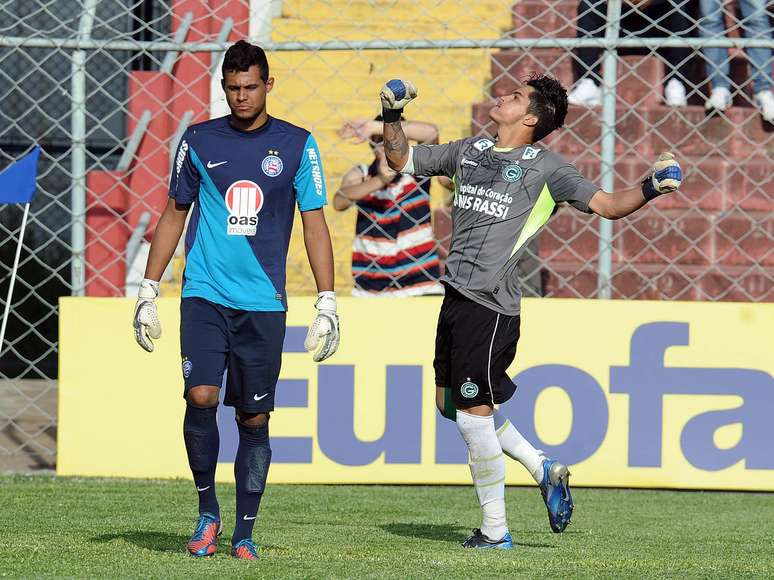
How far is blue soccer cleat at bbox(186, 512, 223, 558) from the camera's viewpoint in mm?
4840

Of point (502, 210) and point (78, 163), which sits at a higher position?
point (78, 163)

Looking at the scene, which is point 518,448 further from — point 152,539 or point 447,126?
point 447,126

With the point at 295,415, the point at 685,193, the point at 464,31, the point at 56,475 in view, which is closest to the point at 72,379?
the point at 56,475

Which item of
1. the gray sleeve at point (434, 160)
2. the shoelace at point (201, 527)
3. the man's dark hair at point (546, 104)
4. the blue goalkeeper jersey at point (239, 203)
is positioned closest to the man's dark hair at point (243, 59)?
the blue goalkeeper jersey at point (239, 203)

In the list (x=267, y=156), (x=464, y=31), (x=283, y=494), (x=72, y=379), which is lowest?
(x=283, y=494)

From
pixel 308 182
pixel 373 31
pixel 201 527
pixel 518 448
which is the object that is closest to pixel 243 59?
pixel 308 182

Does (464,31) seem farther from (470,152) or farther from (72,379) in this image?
(470,152)

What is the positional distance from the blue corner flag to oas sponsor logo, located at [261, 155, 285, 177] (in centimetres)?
312

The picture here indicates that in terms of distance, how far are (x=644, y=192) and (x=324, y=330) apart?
1.27 metres

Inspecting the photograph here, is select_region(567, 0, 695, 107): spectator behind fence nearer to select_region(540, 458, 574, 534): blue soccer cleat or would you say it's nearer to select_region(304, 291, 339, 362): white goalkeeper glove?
select_region(540, 458, 574, 534): blue soccer cleat

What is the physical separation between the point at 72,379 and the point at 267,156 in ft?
9.08

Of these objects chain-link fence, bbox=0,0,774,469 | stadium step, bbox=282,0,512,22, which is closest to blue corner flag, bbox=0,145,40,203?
chain-link fence, bbox=0,0,774,469

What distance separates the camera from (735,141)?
31.2ft

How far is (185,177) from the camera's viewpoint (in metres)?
4.94
